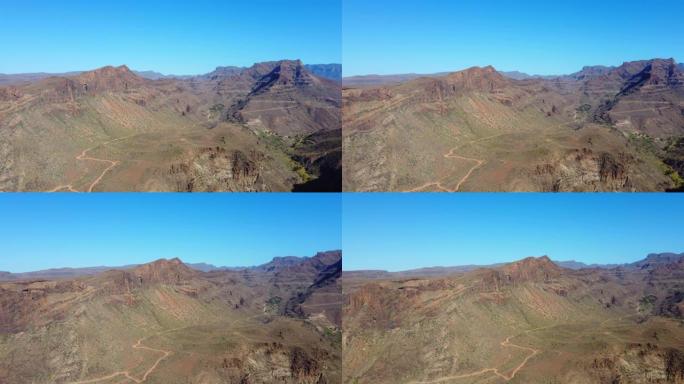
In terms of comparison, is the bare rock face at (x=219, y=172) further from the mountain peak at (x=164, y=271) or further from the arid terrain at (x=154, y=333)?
the mountain peak at (x=164, y=271)

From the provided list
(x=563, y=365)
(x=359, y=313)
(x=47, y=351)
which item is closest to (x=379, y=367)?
(x=359, y=313)

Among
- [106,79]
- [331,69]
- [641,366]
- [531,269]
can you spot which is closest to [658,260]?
[531,269]

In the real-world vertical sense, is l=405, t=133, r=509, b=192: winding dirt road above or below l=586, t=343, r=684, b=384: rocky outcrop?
above

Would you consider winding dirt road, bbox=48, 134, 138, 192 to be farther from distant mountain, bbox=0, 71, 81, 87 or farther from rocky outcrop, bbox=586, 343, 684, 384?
rocky outcrop, bbox=586, 343, 684, 384

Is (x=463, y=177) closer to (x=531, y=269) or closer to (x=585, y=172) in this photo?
(x=585, y=172)

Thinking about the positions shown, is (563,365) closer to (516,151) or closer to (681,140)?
(516,151)

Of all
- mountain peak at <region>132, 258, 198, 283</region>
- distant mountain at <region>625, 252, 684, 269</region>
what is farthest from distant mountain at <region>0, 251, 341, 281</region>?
distant mountain at <region>625, 252, 684, 269</region>
